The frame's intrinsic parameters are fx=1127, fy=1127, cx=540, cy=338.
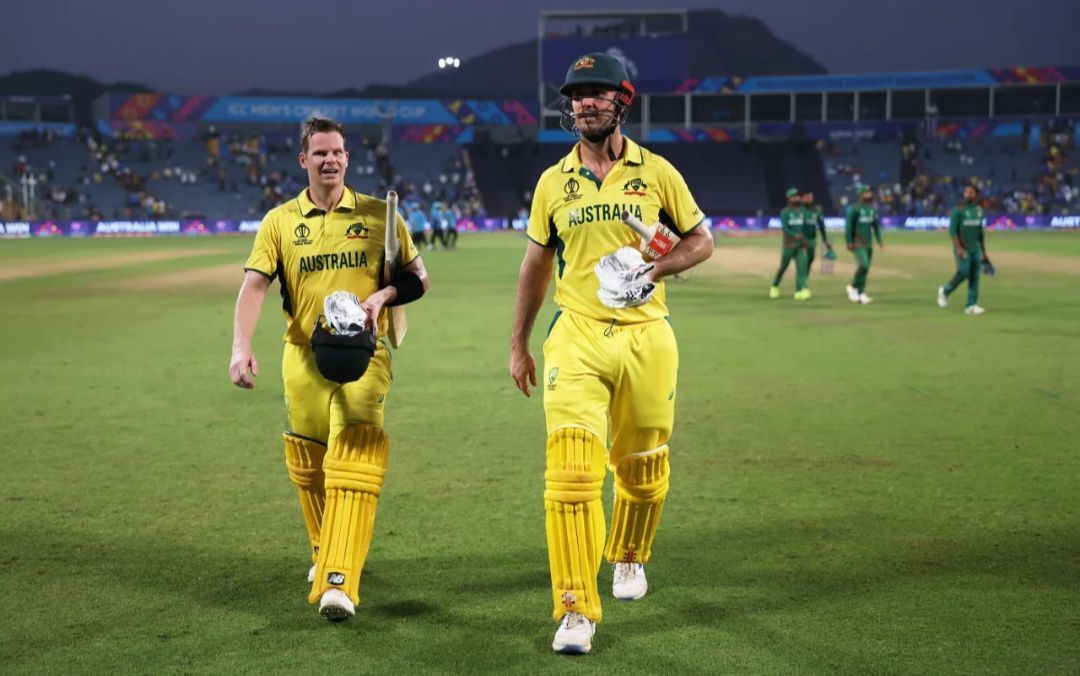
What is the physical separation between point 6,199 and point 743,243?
40.5m

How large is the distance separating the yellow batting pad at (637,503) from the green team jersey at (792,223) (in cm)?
1639

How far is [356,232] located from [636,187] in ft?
4.43

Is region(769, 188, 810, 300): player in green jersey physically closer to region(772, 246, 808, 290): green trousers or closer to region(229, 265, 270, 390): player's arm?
region(772, 246, 808, 290): green trousers

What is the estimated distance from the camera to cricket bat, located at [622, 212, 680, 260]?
4.93 metres

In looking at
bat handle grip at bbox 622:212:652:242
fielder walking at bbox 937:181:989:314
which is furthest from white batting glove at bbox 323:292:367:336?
fielder walking at bbox 937:181:989:314

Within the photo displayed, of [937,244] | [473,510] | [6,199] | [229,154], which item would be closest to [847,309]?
[473,510]

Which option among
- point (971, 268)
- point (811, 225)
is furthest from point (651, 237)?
point (811, 225)

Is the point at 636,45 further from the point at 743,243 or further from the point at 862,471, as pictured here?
the point at 862,471

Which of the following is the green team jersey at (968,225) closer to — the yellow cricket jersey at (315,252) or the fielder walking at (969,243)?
the fielder walking at (969,243)

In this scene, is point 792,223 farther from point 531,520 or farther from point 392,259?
point 392,259

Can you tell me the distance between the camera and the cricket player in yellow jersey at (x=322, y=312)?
5.16 metres

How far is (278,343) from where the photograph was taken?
15.3 metres

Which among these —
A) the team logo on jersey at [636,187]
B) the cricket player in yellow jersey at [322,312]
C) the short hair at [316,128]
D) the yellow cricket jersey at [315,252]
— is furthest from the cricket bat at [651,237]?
the short hair at [316,128]

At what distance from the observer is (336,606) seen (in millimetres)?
4934
